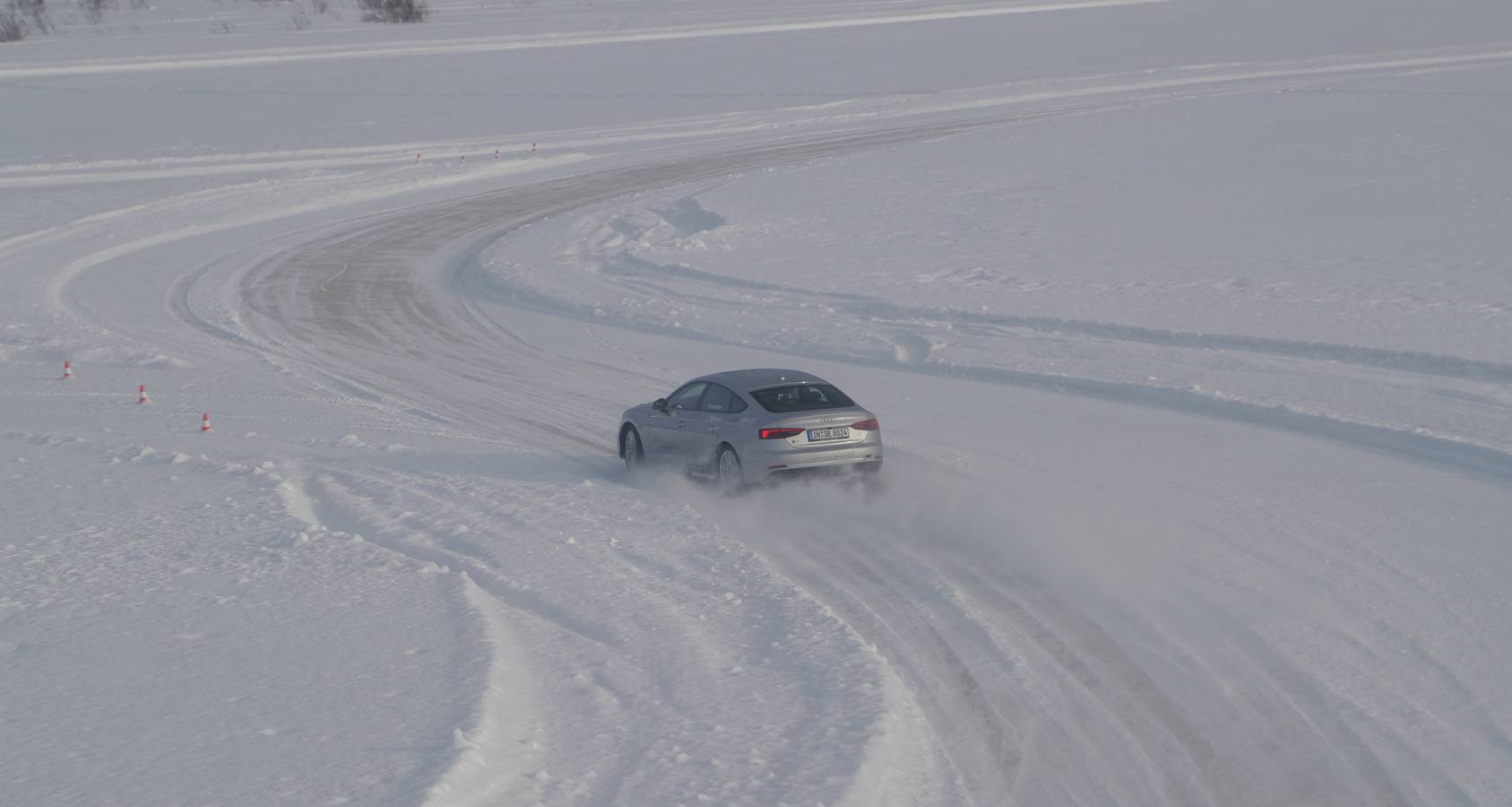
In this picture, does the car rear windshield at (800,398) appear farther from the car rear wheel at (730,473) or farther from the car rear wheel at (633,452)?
the car rear wheel at (633,452)

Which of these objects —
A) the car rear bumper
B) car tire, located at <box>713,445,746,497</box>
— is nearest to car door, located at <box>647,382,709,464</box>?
car tire, located at <box>713,445,746,497</box>

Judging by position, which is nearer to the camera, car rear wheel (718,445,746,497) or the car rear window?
car rear wheel (718,445,746,497)

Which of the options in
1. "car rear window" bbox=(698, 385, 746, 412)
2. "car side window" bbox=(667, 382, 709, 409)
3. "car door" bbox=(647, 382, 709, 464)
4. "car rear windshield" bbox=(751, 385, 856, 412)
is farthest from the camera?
"car side window" bbox=(667, 382, 709, 409)

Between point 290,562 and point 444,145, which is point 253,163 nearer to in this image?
point 444,145

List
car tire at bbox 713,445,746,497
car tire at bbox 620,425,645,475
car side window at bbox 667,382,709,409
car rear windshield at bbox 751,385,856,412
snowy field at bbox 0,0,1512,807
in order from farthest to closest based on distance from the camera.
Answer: car tire at bbox 620,425,645,475, car side window at bbox 667,382,709,409, car rear windshield at bbox 751,385,856,412, car tire at bbox 713,445,746,497, snowy field at bbox 0,0,1512,807

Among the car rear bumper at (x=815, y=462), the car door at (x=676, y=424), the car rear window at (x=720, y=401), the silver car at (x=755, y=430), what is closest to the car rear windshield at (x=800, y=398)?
the silver car at (x=755, y=430)

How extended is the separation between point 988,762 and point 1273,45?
6940 cm

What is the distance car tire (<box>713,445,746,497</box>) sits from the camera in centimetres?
1481

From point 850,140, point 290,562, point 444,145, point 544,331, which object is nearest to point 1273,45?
point 850,140

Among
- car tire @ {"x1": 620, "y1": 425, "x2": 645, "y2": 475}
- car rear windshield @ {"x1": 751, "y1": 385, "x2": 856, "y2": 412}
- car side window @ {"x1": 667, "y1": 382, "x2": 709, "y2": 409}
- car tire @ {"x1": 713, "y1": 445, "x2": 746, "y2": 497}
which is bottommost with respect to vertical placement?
car tire @ {"x1": 620, "y1": 425, "x2": 645, "y2": 475}

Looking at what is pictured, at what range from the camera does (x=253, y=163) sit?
49.6 metres

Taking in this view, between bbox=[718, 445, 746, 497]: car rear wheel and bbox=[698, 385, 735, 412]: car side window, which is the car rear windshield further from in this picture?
bbox=[718, 445, 746, 497]: car rear wheel

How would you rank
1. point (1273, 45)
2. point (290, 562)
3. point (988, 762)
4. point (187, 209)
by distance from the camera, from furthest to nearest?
1. point (1273, 45)
2. point (187, 209)
3. point (290, 562)
4. point (988, 762)

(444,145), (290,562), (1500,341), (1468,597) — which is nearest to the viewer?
(1468,597)
